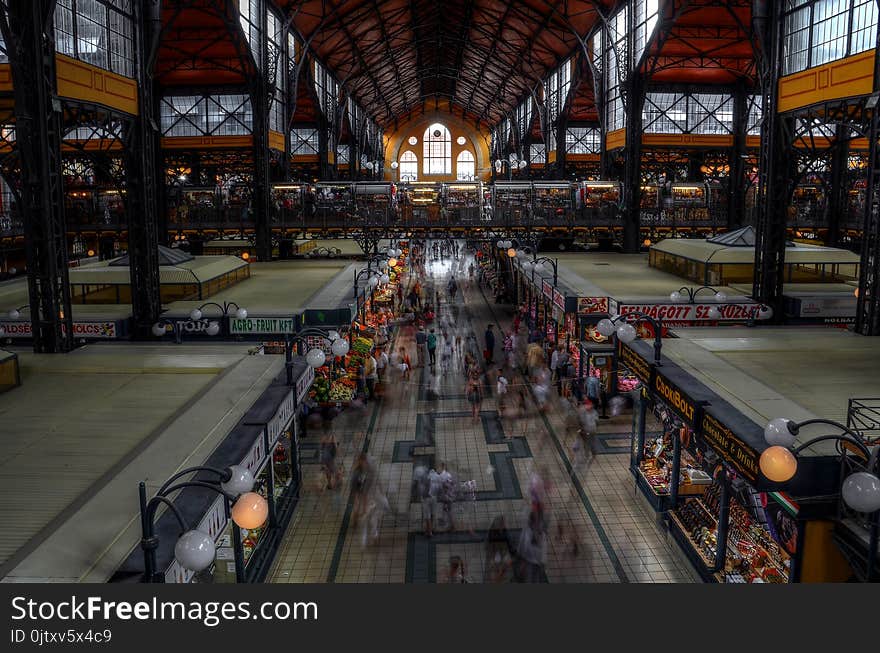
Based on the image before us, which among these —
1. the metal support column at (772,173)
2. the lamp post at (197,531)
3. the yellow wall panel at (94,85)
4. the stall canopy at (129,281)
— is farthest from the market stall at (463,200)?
the lamp post at (197,531)

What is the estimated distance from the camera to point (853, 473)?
7.10 meters

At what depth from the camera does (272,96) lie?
118 feet

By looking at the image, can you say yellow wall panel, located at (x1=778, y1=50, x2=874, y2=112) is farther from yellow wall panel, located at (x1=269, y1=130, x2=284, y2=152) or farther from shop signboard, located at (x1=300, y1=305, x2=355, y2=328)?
yellow wall panel, located at (x1=269, y1=130, x2=284, y2=152)

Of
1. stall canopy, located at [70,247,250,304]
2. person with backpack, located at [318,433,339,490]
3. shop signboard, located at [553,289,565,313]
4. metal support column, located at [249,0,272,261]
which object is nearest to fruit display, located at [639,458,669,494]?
person with backpack, located at [318,433,339,490]

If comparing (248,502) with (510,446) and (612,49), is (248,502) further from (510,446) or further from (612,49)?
(612,49)

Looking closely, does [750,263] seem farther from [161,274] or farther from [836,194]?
[161,274]

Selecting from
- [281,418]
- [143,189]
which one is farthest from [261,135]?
[281,418]

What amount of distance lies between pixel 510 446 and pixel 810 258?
13.1 m

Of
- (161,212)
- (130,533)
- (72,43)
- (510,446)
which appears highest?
(72,43)

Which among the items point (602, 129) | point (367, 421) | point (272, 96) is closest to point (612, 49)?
point (602, 129)

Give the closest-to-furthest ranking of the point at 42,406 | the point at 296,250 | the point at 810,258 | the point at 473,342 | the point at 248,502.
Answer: the point at 248,502, the point at 42,406, the point at 810,258, the point at 473,342, the point at 296,250

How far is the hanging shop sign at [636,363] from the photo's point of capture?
13.5 meters

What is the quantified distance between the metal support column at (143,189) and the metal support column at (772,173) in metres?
16.5

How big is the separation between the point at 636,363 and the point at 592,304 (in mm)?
7135
